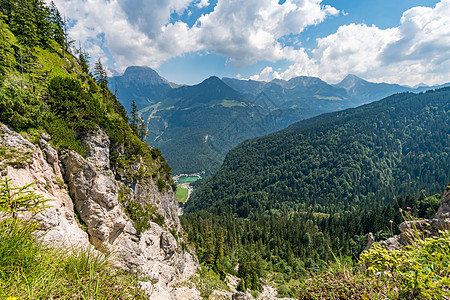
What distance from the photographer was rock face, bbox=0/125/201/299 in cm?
912

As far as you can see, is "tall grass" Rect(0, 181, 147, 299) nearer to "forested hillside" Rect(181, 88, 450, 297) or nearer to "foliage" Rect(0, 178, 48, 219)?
"foliage" Rect(0, 178, 48, 219)

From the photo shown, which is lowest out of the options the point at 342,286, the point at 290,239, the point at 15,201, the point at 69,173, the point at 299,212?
the point at 299,212

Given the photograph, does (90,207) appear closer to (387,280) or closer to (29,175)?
(29,175)

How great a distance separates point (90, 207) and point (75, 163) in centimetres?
336

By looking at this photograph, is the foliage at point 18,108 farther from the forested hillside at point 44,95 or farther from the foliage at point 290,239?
the foliage at point 290,239

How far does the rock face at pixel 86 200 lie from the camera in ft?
29.9

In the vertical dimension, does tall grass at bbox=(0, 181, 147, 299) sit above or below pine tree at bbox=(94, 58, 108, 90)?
below

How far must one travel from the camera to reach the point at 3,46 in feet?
50.9

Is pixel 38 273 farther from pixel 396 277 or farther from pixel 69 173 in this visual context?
pixel 69 173

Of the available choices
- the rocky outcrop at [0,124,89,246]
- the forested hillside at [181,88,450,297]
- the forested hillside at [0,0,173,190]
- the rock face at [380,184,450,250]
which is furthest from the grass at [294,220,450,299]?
the forested hillside at [181,88,450,297]

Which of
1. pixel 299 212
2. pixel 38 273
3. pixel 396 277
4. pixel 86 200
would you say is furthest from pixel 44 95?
pixel 299 212

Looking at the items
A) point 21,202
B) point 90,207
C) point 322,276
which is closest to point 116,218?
point 90,207

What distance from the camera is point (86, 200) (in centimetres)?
1330

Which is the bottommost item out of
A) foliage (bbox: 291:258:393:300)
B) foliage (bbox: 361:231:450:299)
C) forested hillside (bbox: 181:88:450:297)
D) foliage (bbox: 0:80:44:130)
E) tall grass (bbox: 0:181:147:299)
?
forested hillside (bbox: 181:88:450:297)
